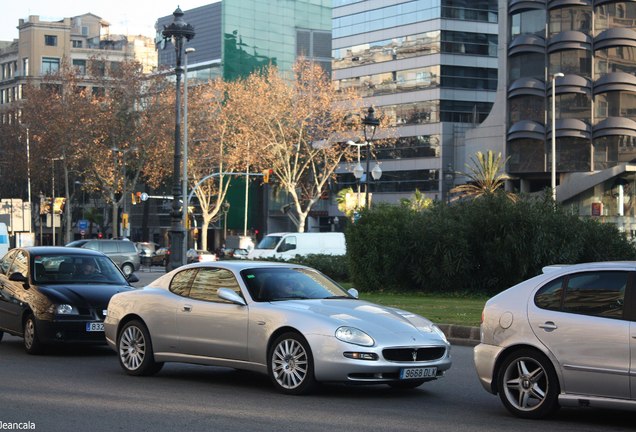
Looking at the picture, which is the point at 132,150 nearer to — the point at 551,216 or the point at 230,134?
the point at 230,134

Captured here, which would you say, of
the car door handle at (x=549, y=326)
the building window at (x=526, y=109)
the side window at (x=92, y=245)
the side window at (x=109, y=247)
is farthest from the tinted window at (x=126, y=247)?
the car door handle at (x=549, y=326)

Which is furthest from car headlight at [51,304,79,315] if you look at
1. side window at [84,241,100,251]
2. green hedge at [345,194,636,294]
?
side window at [84,241,100,251]

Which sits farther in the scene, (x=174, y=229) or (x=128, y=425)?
(x=174, y=229)

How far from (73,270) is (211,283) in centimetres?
471

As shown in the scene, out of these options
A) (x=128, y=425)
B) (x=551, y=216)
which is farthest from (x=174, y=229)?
(x=128, y=425)

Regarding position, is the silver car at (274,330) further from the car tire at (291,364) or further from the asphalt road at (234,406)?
the asphalt road at (234,406)

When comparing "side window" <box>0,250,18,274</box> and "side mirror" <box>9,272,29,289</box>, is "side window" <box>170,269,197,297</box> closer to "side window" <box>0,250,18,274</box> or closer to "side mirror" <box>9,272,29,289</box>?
"side mirror" <box>9,272,29,289</box>

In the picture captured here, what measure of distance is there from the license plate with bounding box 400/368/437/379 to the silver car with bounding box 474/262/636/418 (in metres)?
0.87

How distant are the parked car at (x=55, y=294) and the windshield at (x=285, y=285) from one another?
3787mm

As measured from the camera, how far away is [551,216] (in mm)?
29203

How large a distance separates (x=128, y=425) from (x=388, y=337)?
2882 mm

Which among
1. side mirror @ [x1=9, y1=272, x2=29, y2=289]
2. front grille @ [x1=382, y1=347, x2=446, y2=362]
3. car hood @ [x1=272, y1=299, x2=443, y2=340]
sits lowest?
front grille @ [x1=382, y1=347, x2=446, y2=362]

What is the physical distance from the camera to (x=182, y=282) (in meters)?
12.8

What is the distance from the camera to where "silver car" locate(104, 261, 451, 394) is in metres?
10.8
